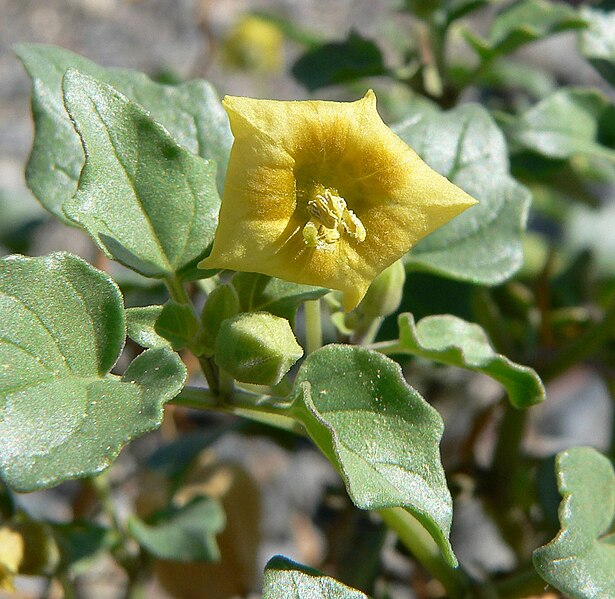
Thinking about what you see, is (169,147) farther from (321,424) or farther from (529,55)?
(529,55)

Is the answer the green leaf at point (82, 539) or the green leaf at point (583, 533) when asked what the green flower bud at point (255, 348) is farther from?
the green leaf at point (82, 539)

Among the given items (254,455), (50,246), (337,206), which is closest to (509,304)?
(254,455)

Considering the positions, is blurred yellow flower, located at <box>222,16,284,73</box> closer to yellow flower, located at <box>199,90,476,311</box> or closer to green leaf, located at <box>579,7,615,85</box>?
green leaf, located at <box>579,7,615,85</box>

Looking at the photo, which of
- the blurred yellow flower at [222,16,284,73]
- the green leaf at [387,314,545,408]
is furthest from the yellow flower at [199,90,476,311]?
the blurred yellow flower at [222,16,284,73]

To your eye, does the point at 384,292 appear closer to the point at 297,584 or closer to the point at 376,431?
the point at 376,431

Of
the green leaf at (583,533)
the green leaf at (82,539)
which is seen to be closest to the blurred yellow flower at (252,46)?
the green leaf at (82,539)

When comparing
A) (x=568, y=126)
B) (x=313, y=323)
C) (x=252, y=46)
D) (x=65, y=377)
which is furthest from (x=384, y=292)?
(x=252, y=46)
